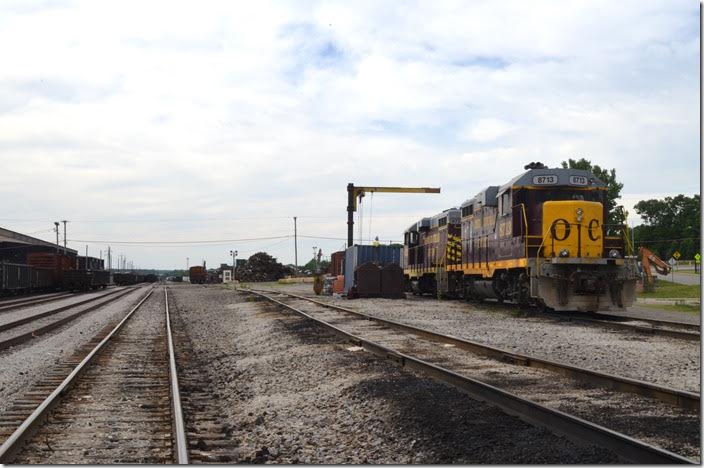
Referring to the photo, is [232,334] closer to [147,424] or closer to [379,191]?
[147,424]

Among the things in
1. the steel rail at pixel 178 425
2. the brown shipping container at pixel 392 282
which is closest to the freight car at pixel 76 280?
the brown shipping container at pixel 392 282

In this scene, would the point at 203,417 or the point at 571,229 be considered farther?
the point at 571,229

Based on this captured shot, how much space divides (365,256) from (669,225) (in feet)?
119

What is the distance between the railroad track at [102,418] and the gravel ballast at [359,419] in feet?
2.27

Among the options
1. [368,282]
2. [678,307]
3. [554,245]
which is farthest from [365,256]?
[554,245]

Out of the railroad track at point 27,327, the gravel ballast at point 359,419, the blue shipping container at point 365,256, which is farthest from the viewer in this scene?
the blue shipping container at point 365,256

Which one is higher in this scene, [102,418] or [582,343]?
[582,343]

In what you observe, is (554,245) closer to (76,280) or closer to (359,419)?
(359,419)

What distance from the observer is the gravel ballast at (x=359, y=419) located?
5621 millimetres

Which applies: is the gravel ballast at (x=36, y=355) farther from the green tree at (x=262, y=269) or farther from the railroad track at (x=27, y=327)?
the green tree at (x=262, y=269)

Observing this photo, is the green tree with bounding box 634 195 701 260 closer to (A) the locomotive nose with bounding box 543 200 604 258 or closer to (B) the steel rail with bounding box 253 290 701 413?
(A) the locomotive nose with bounding box 543 200 604 258

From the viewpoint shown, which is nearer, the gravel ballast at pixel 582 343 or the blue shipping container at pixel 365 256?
the gravel ballast at pixel 582 343

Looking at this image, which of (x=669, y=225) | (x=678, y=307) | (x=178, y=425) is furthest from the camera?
(x=669, y=225)

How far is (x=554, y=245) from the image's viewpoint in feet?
60.3
